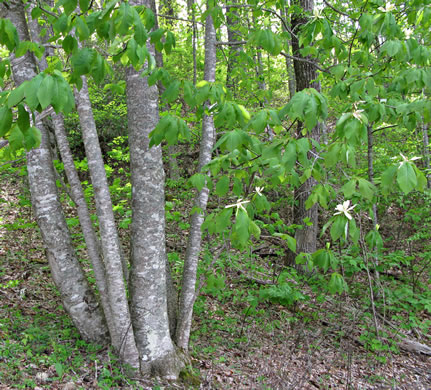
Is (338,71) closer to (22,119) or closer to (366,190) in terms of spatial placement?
(366,190)

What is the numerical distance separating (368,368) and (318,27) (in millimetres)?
4078

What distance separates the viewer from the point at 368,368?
4414mm

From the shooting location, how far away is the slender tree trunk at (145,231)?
327 centimetres

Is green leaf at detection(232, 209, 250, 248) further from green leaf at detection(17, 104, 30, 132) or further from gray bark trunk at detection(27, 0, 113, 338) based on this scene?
gray bark trunk at detection(27, 0, 113, 338)

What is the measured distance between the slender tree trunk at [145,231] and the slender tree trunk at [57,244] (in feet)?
1.73

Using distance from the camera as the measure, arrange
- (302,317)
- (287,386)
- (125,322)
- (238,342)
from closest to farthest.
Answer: (125,322) → (287,386) → (238,342) → (302,317)

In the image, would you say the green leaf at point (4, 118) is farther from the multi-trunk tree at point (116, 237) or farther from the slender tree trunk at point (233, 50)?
the slender tree trunk at point (233, 50)

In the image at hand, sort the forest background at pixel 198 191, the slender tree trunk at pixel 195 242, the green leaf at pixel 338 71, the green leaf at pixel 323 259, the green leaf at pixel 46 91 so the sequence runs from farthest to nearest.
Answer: the slender tree trunk at pixel 195 242
the green leaf at pixel 338 71
the green leaf at pixel 323 259
the forest background at pixel 198 191
the green leaf at pixel 46 91

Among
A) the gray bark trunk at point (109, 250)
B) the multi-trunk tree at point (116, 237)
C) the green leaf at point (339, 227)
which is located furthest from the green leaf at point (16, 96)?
the gray bark trunk at point (109, 250)

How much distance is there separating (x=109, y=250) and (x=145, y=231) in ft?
1.20

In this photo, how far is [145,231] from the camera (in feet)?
10.8

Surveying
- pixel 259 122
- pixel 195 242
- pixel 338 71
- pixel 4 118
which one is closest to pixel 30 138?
pixel 4 118

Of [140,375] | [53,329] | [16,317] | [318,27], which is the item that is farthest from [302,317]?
[318,27]

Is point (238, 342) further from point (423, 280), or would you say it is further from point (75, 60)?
point (423, 280)
